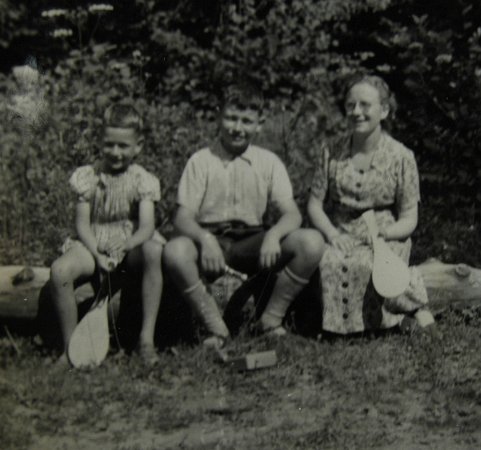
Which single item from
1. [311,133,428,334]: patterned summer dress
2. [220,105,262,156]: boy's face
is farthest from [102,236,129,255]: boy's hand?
[311,133,428,334]: patterned summer dress

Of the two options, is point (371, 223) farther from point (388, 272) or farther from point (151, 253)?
point (151, 253)

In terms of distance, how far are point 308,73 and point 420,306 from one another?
2.70 m

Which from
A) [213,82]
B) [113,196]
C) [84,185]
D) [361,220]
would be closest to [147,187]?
[113,196]

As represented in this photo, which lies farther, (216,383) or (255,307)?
(255,307)

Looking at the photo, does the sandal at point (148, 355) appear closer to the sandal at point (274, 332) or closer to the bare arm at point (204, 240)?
the bare arm at point (204, 240)

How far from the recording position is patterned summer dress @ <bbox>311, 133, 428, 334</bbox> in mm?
4656

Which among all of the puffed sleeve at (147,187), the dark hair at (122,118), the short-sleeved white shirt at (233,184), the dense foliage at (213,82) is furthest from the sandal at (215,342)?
the dense foliage at (213,82)

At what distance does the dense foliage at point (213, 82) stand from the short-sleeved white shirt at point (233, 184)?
938 mm

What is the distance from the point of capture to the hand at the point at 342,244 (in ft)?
15.3

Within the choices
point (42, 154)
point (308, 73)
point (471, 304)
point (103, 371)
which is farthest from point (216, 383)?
point (308, 73)

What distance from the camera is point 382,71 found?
7.07 metres

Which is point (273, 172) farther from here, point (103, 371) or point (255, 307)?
point (103, 371)

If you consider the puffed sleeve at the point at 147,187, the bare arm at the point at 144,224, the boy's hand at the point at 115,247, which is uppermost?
the puffed sleeve at the point at 147,187

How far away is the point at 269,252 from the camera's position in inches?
177
